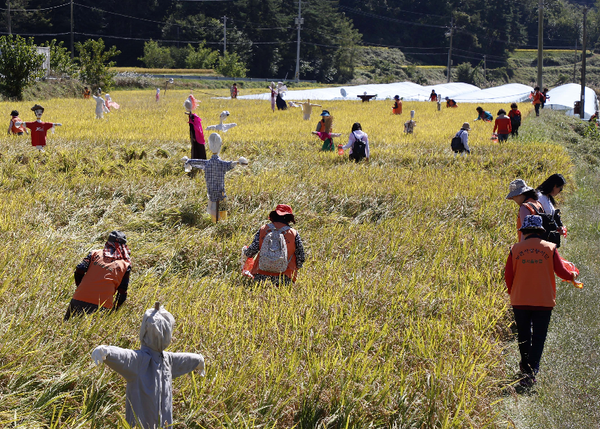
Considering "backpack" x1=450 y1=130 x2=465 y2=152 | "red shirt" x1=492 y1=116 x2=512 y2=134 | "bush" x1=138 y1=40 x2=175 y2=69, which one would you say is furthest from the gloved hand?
"bush" x1=138 y1=40 x2=175 y2=69

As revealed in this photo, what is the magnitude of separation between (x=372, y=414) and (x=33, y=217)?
5616mm

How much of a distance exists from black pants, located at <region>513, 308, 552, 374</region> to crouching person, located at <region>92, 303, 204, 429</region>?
3.16m

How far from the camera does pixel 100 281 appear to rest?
4707 millimetres

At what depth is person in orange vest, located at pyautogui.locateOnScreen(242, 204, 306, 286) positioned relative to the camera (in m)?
5.86

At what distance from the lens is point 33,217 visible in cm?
760

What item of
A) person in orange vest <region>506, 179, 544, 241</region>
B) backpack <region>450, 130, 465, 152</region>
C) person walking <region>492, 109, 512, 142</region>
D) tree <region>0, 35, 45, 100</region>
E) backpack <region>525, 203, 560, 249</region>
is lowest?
backpack <region>525, 203, 560, 249</region>

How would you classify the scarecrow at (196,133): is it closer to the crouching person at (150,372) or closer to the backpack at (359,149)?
the backpack at (359,149)

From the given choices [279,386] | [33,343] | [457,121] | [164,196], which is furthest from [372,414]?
[457,121]

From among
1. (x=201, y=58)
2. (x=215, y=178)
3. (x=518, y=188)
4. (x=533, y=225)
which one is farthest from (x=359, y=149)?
(x=201, y=58)

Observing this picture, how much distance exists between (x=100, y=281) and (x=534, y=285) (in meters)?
3.58

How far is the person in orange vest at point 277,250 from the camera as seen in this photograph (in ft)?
19.2

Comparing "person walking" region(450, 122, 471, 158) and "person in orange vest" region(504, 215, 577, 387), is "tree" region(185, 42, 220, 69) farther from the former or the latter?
"person in orange vest" region(504, 215, 577, 387)

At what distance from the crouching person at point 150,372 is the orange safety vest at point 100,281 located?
1.54 meters

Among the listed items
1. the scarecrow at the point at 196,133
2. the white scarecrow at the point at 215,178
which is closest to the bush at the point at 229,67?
the scarecrow at the point at 196,133
